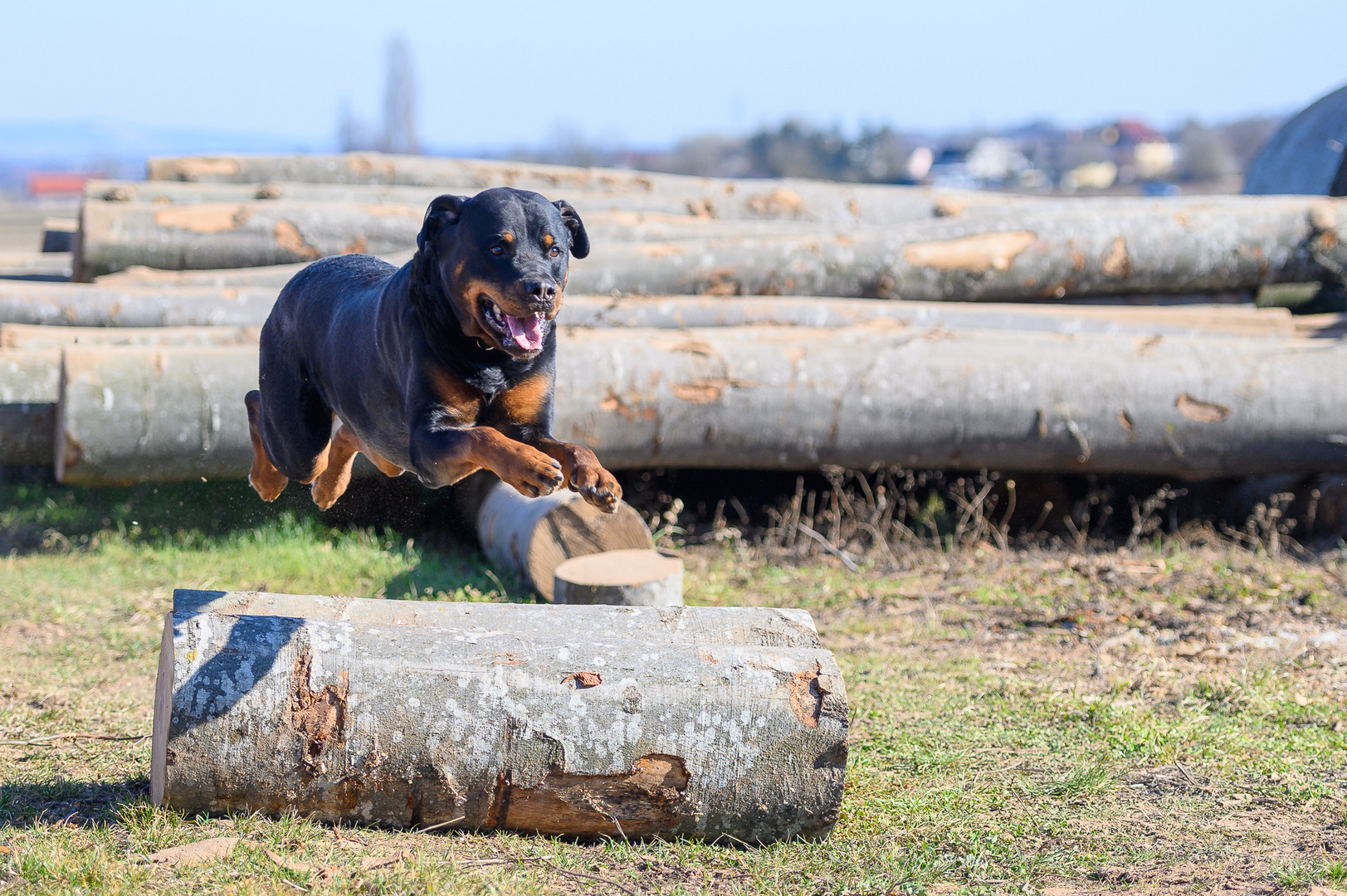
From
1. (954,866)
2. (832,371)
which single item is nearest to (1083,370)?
(832,371)

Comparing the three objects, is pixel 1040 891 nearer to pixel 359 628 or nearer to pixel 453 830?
pixel 453 830

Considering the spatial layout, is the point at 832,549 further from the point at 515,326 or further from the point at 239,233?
the point at 239,233

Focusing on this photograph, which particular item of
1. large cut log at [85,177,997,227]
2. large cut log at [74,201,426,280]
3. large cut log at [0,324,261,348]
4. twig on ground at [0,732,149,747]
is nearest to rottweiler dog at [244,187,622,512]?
twig on ground at [0,732,149,747]

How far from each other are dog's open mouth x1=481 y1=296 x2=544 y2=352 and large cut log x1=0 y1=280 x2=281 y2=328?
5.03 m

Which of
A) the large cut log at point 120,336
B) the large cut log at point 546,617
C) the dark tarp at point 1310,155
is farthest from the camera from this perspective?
the dark tarp at point 1310,155

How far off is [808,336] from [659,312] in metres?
1.04

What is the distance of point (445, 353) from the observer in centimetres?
329

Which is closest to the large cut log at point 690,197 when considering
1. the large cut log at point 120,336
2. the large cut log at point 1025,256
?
the large cut log at point 1025,256

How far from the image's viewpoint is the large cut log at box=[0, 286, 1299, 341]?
788 cm

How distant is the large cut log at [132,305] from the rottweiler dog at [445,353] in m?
3.87

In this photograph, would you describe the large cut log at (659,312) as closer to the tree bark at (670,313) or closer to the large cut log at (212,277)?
the tree bark at (670,313)

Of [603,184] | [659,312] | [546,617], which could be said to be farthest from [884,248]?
[546,617]

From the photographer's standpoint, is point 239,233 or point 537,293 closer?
point 537,293

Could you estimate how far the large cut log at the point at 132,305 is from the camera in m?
7.87
